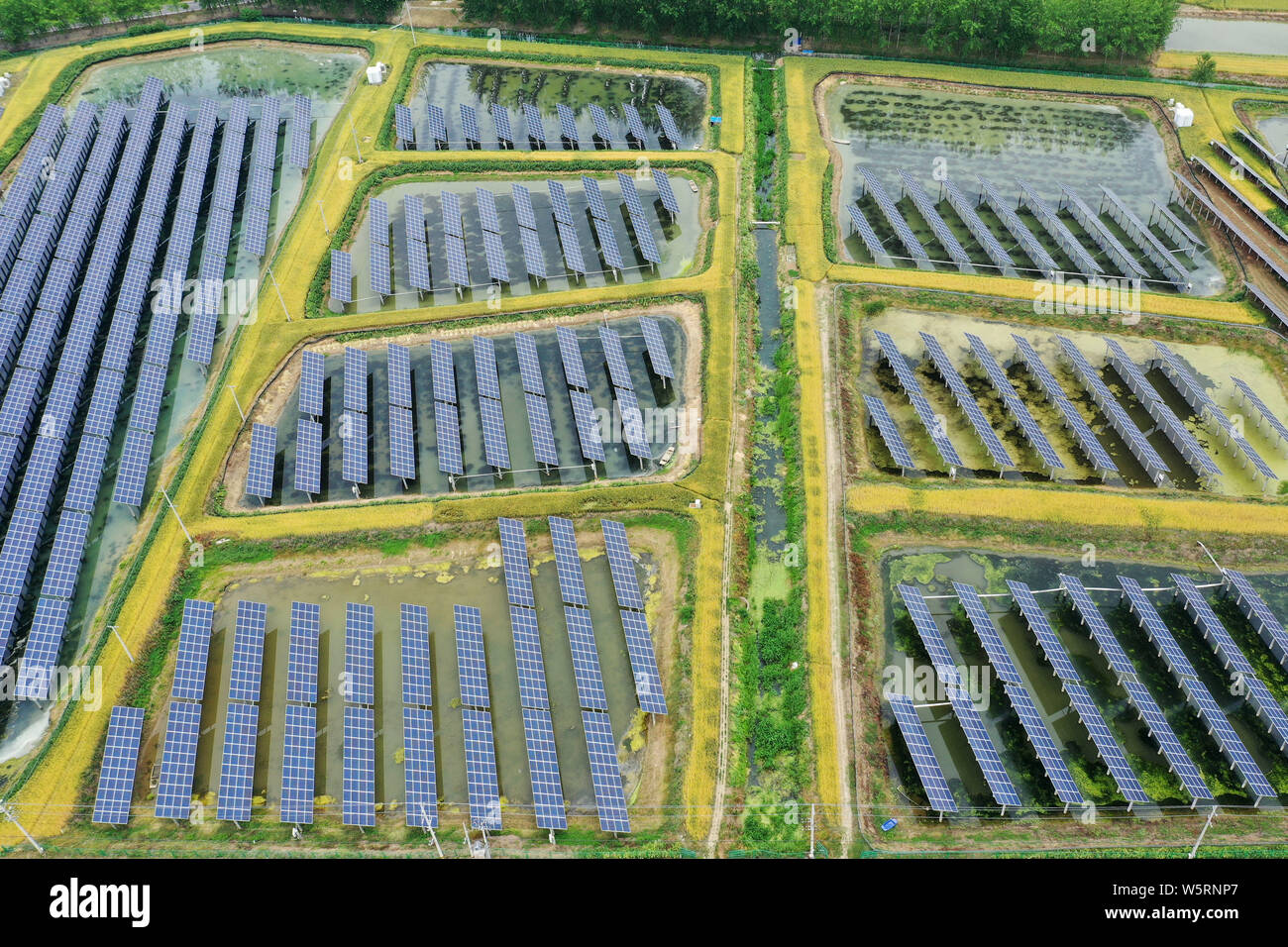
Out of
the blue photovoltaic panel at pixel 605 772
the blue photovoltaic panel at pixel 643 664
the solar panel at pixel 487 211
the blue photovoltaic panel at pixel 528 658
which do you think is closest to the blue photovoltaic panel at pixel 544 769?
the blue photovoltaic panel at pixel 528 658

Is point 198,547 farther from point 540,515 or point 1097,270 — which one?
point 1097,270

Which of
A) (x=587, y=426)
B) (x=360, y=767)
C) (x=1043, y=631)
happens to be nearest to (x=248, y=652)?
(x=360, y=767)

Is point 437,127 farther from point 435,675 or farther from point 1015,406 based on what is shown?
point 435,675

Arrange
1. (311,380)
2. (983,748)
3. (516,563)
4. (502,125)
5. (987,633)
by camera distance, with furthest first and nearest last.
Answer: (502,125) < (311,380) < (516,563) < (987,633) < (983,748)

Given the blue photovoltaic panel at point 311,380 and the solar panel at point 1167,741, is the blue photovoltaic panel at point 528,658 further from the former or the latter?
the solar panel at point 1167,741

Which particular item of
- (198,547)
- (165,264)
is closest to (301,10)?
(165,264)

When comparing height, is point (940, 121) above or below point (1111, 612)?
above

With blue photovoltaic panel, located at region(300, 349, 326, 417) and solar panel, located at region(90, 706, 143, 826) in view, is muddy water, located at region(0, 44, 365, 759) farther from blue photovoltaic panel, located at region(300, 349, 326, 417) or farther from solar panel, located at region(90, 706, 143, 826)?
blue photovoltaic panel, located at region(300, 349, 326, 417)

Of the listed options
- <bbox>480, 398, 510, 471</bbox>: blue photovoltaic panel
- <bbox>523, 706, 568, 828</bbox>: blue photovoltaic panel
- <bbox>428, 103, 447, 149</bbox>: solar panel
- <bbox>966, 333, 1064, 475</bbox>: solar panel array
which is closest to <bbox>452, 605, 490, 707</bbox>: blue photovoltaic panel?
<bbox>523, 706, 568, 828</bbox>: blue photovoltaic panel
